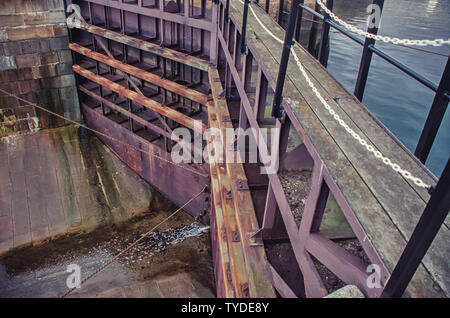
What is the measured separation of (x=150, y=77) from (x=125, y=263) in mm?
5155

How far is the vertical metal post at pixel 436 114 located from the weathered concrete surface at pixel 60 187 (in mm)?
8996

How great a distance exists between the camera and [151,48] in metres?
9.77

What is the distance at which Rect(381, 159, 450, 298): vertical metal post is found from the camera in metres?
1.38

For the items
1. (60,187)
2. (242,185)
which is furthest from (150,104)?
(242,185)

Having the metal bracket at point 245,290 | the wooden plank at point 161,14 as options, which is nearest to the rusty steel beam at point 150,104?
the wooden plank at point 161,14

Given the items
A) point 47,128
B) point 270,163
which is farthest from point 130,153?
point 270,163

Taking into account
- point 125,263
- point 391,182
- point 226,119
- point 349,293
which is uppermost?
point 391,182

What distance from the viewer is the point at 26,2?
1109 cm

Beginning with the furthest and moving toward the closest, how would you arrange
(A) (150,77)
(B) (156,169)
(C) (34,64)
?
(C) (34,64), (B) (156,169), (A) (150,77)

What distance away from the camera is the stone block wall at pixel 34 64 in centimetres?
1121

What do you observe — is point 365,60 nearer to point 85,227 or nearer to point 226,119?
point 226,119

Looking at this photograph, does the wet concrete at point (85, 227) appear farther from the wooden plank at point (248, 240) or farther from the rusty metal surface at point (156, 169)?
the wooden plank at point (248, 240)

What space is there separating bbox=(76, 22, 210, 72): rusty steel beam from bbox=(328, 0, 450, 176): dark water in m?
7.02

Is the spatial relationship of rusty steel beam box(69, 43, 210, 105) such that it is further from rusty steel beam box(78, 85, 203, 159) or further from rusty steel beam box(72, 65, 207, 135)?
rusty steel beam box(78, 85, 203, 159)
